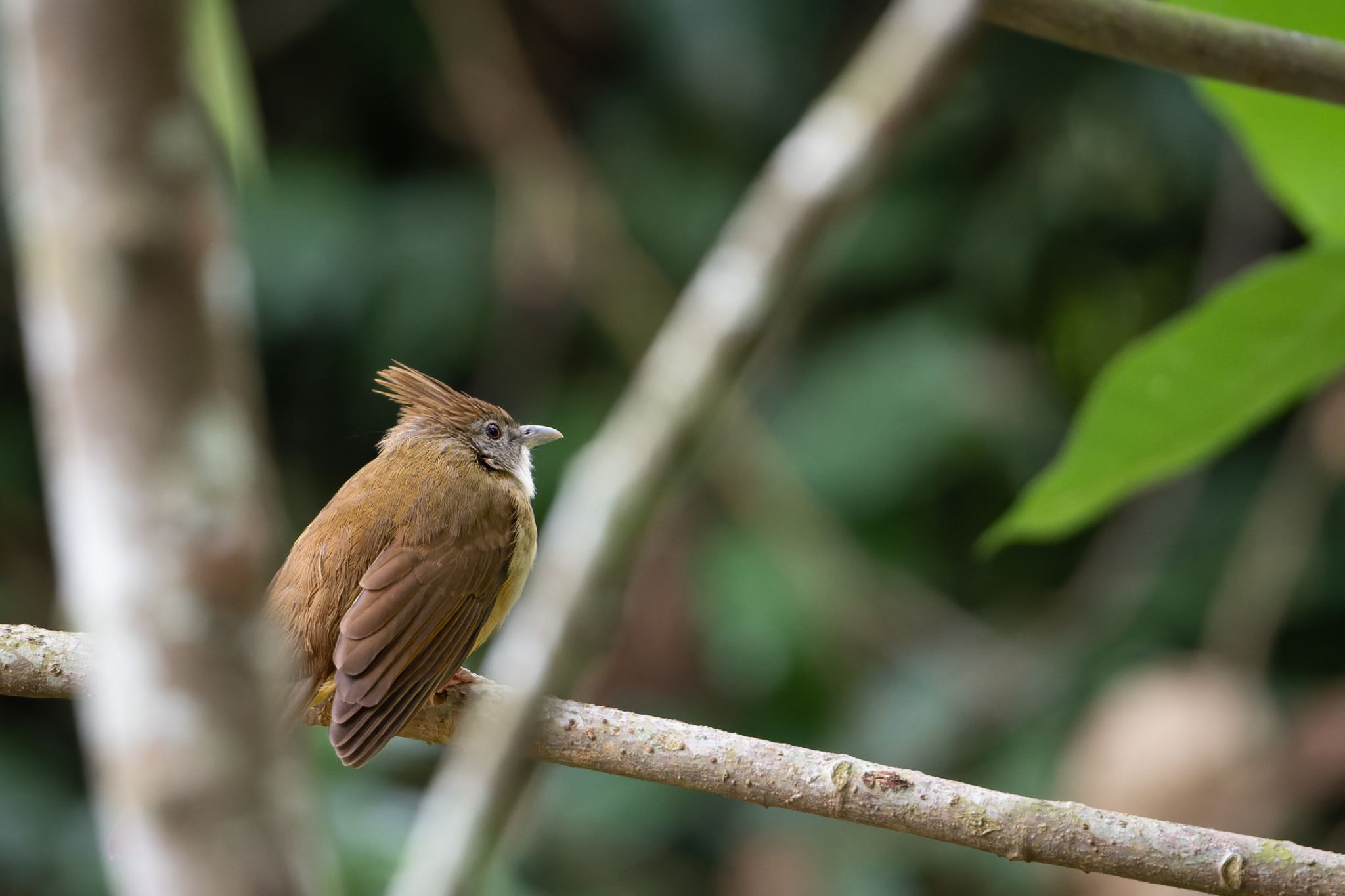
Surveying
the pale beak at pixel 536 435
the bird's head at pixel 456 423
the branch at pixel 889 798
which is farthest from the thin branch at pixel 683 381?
the pale beak at pixel 536 435

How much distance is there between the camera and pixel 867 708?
5.77 meters

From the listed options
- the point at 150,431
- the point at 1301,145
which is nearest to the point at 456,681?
the point at 1301,145

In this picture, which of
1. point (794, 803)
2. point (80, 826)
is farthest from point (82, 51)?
point (80, 826)

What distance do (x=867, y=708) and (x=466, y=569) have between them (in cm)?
292

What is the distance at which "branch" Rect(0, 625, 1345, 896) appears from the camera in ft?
7.02

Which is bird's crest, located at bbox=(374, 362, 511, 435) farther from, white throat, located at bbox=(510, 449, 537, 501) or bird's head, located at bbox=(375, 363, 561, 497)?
white throat, located at bbox=(510, 449, 537, 501)

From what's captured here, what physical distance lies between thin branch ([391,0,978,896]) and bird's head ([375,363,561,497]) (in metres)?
2.40

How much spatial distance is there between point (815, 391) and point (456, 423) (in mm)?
2561

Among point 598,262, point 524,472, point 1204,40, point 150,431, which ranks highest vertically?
point 150,431

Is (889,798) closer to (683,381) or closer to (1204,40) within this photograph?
(1204,40)

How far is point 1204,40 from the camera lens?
181 centimetres

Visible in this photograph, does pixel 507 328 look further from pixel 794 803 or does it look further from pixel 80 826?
pixel 794 803

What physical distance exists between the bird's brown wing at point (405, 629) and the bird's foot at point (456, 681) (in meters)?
0.08

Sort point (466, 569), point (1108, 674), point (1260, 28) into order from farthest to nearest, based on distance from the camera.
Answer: point (1108, 674)
point (466, 569)
point (1260, 28)
